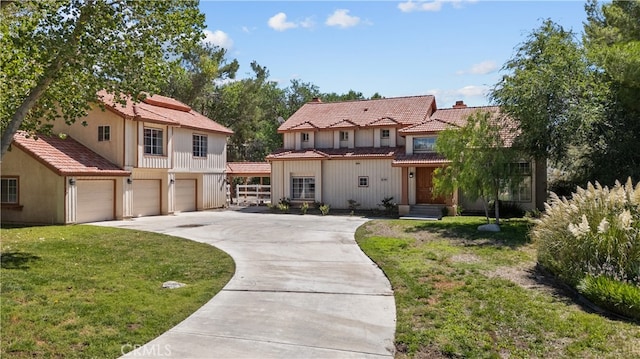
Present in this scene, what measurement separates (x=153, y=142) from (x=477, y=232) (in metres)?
15.4

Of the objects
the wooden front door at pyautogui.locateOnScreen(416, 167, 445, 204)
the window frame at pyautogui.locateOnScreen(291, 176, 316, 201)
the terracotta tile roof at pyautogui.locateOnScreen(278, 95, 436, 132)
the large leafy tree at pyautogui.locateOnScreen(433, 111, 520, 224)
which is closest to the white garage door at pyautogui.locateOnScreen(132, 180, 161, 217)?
the window frame at pyautogui.locateOnScreen(291, 176, 316, 201)

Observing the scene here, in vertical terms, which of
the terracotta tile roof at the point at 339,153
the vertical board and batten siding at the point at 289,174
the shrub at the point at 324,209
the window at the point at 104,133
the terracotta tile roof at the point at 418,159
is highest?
the window at the point at 104,133

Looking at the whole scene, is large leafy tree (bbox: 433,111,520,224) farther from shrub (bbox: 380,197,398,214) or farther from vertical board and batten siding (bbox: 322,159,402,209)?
vertical board and batten siding (bbox: 322,159,402,209)

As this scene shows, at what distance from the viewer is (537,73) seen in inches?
611

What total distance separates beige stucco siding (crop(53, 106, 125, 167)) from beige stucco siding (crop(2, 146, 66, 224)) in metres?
2.95

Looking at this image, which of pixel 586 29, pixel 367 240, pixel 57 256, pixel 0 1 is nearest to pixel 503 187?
pixel 367 240

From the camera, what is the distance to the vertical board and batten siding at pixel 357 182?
937 inches

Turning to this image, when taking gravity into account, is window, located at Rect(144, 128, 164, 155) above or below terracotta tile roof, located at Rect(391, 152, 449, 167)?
above

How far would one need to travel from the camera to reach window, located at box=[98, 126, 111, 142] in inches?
821

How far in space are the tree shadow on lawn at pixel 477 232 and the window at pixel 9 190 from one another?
615 inches

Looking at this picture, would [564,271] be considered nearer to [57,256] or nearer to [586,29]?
A: [57,256]

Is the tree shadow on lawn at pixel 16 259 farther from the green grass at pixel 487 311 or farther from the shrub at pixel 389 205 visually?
the shrub at pixel 389 205

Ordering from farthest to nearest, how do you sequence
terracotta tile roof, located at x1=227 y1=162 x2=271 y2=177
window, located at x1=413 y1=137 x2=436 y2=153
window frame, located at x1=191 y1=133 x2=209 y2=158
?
terracotta tile roof, located at x1=227 y1=162 x2=271 y2=177
window frame, located at x1=191 y1=133 x2=209 y2=158
window, located at x1=413 y1=137 x2=436 y2=153

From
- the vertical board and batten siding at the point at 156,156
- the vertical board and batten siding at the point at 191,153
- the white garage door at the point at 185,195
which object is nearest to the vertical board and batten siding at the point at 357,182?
the vertical board and batten siding at the point at 191,153
